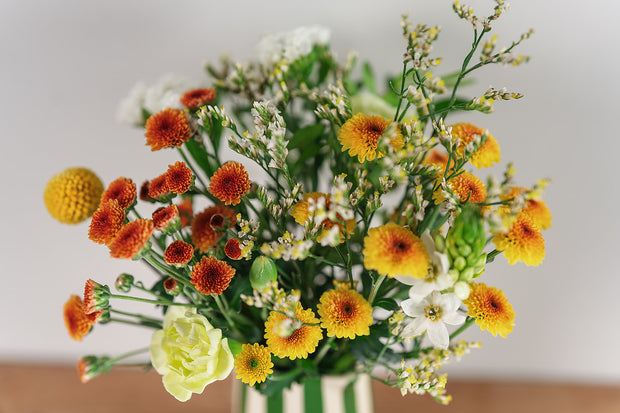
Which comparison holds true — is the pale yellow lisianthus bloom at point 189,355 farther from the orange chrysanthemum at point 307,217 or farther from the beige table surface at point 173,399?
the beige table surface at point 173,399

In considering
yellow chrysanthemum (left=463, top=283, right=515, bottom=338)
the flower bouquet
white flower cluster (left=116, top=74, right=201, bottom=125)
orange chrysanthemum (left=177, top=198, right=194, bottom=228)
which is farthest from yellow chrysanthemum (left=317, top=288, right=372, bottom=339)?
white flower cluster (left=116, top=74, right=201, bottom=125)

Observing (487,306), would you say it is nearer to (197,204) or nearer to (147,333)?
(197,204)

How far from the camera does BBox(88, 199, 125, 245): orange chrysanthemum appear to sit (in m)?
0.42

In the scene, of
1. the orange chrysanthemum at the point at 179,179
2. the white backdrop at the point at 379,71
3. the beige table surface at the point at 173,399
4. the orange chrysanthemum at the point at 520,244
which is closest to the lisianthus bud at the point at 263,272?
the orange chrysanthemum at the point at 179,179

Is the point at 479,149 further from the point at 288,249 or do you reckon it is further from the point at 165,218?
the point at 165,218

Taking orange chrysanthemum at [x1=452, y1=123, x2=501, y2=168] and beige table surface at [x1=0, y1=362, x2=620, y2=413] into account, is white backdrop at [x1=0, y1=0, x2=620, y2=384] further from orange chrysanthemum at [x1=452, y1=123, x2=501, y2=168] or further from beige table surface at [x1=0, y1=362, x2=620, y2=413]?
orange chrysanthemum at [x1=452, y1=123, x2=501, y2=168]

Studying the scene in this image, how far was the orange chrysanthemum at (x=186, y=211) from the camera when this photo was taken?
535 millimetres

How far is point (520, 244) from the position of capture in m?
0.40

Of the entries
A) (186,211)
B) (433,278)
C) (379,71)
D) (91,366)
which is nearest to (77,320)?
(91,366)

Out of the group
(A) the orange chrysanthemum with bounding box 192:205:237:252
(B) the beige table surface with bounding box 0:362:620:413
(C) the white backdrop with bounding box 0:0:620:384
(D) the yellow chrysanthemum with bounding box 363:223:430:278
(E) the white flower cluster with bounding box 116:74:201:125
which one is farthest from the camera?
(B) the beige table surface with bounding box 0:362:620:413

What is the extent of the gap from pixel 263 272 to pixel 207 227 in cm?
10

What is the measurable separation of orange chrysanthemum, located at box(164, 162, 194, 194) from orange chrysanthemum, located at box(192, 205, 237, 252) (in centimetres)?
5

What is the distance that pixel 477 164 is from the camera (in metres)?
0.44

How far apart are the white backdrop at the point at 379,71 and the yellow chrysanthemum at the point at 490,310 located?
0.33m
